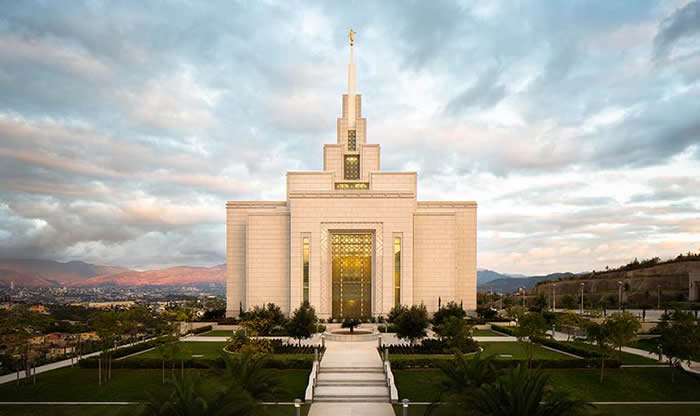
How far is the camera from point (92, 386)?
17141 millimetres

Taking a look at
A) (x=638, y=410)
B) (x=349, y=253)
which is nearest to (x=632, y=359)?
(x=638, y=410)

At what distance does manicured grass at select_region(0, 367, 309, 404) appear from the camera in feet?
51.6

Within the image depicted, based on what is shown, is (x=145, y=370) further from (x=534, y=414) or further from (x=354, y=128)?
(x=354, y=128)

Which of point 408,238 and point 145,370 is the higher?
point 408,238

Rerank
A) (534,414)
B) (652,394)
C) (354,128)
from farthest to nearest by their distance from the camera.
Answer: (354,128), (652,394), (534,414)

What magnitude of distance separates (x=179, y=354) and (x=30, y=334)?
232 inches

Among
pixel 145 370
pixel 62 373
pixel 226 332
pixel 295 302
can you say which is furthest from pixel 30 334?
pixel 295 302

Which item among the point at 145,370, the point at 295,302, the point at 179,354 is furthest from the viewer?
the point at 295,302

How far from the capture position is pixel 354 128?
151 feet

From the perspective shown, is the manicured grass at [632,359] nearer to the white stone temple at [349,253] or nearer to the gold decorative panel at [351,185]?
the white stone temple at [349,253]

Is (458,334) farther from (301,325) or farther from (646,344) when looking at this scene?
(646,344)

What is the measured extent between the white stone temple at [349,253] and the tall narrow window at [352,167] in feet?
10.5

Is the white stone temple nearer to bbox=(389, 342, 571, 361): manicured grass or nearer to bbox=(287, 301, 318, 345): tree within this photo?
bbox=(287, 301, 318, 345): tree

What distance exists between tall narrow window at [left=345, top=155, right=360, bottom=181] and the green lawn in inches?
1120
